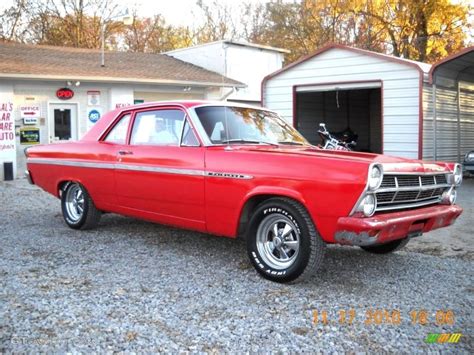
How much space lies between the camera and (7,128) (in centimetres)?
1367

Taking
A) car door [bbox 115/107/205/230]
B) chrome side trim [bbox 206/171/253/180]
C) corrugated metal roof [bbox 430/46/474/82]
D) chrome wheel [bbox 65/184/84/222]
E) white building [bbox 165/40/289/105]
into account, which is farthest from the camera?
white building [bbox 165/40/289/105]

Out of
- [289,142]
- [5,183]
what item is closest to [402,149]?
[289,142]

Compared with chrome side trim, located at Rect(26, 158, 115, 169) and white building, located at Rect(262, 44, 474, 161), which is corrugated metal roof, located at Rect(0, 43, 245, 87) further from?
chrome side trim, located at Rect(26, 158, 115, 169)

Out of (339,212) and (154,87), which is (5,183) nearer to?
(154,87)

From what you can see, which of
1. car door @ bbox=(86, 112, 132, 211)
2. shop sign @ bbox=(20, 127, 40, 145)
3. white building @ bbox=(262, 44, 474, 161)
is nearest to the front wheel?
car door @ bbox=(86, 112, 132, 211)

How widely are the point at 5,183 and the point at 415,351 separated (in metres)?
11.8

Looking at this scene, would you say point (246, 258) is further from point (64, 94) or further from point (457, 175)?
point (64, 94)

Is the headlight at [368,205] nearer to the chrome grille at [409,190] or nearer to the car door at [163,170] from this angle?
the chrome grille at [409,190]

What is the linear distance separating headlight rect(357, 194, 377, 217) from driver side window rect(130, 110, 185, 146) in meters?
2.19

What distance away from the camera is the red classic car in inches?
169

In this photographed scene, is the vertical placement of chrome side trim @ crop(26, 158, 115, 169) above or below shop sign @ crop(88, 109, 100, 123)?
below

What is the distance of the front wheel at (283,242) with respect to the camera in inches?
176
